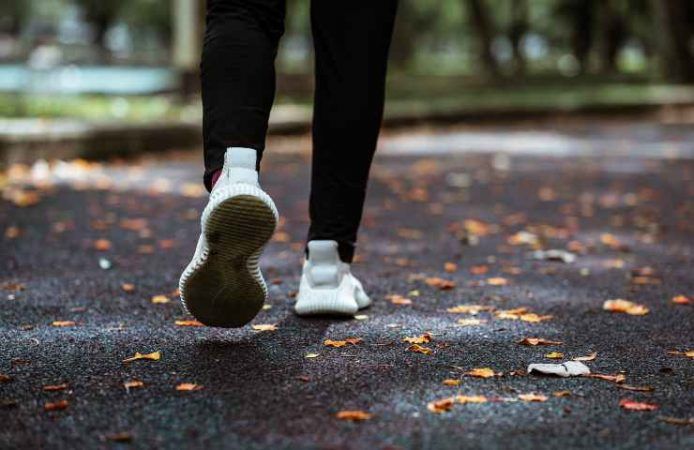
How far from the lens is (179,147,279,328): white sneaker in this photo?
2418 millimetres

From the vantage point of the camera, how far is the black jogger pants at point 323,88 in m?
2.61

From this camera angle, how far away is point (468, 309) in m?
3.25

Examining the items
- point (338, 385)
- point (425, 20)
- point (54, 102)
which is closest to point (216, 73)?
point (338, 385)

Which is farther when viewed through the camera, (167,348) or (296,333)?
(296,333)

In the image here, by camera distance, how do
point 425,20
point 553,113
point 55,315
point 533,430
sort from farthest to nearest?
1. point 425,20
2. point 553,113
3. point 55,315
4. point 533,430

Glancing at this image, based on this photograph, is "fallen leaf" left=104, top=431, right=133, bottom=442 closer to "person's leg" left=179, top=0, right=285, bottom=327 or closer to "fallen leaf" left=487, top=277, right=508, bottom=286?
"person's leg" left=179, top=0, right=285, bottom=327

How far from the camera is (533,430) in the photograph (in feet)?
6.60

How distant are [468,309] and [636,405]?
1.09m

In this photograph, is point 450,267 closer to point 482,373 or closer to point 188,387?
point 482,373

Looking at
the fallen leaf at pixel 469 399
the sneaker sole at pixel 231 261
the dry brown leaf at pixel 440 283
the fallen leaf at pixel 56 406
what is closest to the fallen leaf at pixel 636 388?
the fallen leaf at pixel 469 399

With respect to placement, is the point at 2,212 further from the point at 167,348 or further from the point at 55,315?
the point at 167,348

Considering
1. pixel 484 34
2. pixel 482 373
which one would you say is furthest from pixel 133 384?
pixel 484 34

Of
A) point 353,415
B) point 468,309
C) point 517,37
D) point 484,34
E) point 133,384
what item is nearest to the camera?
point 353,415

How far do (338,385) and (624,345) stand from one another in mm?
852
